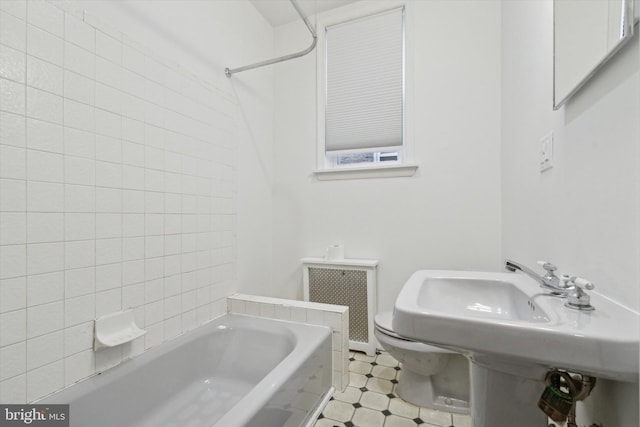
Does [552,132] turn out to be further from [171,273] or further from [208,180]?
[171,273]

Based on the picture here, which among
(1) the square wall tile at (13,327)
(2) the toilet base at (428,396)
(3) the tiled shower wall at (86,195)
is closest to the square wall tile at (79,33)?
(3) the tiled shower wall at (86,195)

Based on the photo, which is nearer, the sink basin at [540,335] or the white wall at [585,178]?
the sink basin at [540,335]

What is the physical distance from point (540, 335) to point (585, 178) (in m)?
0.55

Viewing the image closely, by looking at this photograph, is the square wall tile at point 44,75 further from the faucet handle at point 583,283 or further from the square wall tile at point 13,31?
the faucet handle at point 583,283

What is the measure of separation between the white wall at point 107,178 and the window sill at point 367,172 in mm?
714

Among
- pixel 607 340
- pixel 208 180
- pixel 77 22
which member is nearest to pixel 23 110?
pixel 77 22

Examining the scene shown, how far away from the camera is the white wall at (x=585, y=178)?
631mm

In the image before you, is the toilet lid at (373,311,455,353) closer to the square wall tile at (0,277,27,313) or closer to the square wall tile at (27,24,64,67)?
the square wall tile at (0,277,27,313)

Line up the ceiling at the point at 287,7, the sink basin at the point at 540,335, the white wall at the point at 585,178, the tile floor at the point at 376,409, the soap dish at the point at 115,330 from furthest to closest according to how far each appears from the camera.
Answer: the ceiling at the point at 287,7 < the tile floor at the point at 376,409 < the soap dish at the point at 115,330 < the white wall at the point at 585,178 < the sink basin at the point at 540,335

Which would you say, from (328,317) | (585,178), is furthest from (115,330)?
(585,178)

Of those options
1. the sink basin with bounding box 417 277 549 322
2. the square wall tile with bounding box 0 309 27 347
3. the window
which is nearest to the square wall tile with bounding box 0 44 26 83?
the square wall tile with bounding box 0 309 27 347

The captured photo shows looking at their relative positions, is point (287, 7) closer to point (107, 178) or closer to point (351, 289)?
point (107, 178)

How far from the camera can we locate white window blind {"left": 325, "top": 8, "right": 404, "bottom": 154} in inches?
80.6

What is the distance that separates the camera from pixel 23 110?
3.09ft
